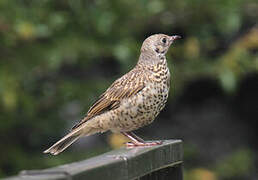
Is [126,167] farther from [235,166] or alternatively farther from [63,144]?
[235,166]

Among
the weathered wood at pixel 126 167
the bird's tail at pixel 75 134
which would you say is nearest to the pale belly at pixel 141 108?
the bird's tail at pixel 75 134

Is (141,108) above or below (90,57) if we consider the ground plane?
below

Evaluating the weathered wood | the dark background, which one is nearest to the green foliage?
the dark background

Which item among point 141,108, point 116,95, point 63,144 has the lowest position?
point 63,144

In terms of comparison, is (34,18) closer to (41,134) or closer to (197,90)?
(41,134)

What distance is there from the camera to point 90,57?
21.7 ft

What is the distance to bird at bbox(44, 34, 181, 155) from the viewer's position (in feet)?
14.6

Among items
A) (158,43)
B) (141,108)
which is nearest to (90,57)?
(158,43)

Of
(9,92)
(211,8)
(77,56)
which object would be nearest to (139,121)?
(9,92)

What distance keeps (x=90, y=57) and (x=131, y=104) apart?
2128 mm

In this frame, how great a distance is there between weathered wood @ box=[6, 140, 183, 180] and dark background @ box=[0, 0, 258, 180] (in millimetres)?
2936

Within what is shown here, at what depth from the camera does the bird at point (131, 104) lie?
4438mm

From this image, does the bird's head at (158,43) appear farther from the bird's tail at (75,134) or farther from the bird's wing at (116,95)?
the bird's tail at (75,134)

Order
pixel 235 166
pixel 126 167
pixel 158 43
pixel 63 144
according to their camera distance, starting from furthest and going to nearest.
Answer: pixel 235 166
pixel 158 43
pixel 63 144
pixel 126 167
